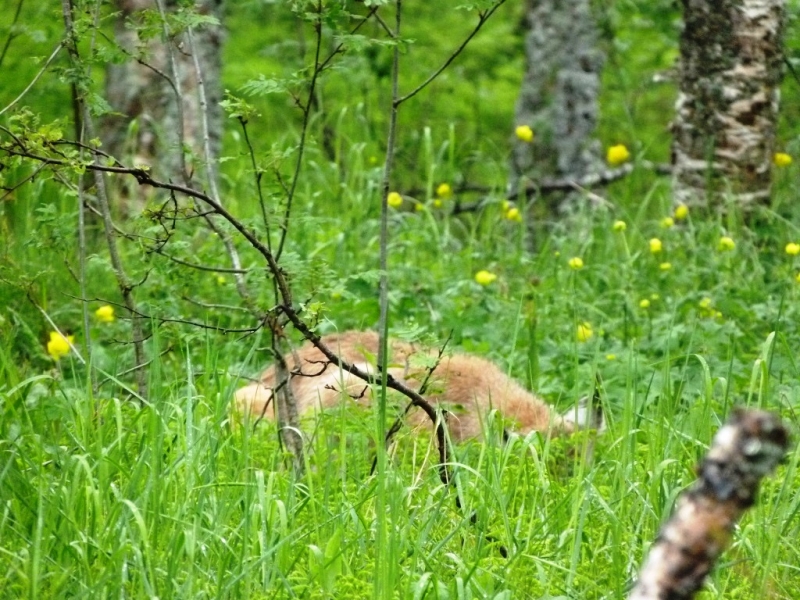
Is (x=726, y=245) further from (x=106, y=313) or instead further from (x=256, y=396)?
(x=106, y=313)

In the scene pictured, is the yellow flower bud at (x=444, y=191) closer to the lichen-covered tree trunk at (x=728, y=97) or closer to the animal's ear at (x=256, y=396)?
the lichen-covered tree trunk at (x=728, y=97)

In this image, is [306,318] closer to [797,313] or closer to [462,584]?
[462,584]

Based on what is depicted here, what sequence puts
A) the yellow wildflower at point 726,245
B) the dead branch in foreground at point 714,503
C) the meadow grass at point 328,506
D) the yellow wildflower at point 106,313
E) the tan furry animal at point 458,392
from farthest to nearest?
the yellow wildflower at point 726,245 < the yellow wildflower at point 106,313 < the tan furry animal at point 458,392 < the meadow grass at point 328,506 < the dead branch in foreground at point 714,503

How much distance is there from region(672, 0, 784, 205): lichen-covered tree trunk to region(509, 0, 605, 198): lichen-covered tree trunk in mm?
1388

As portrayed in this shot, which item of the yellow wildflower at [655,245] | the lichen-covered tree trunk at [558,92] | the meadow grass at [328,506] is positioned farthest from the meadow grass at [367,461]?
the lichen-covered tree trunk at [558,92]

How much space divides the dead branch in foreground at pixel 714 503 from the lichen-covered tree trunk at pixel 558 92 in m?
6.97

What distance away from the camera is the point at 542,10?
323 inches

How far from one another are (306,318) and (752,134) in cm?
436

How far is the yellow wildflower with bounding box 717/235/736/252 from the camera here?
584 cm

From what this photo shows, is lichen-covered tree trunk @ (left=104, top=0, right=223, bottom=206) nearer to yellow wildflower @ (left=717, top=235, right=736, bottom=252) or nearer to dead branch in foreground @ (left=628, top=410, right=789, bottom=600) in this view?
yellow wildflower @ (left=717, top=235, right=736, bottom=252)

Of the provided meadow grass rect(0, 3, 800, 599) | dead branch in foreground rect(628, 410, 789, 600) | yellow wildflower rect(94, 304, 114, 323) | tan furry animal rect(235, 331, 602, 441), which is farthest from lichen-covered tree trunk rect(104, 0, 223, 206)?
dead branch in foreground rect(628, 410, 789, 600)

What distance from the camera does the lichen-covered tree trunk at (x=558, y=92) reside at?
8.25 meters

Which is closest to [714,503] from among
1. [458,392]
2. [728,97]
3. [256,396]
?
[458,392]

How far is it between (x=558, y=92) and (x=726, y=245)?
277 centimetres
